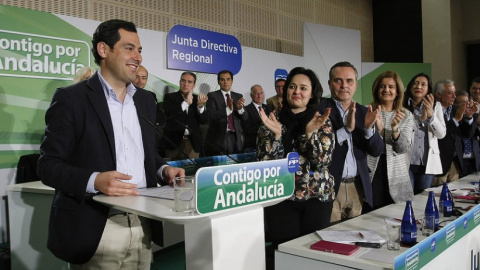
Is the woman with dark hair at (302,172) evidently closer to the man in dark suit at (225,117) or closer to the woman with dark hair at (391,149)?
the woman with dark hair at (391,149)

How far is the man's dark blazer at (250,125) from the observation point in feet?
17.4

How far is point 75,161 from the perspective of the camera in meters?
1.23

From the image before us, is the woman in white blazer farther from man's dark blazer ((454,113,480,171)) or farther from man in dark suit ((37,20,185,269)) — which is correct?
man in dark suit ((37,20,185,269))

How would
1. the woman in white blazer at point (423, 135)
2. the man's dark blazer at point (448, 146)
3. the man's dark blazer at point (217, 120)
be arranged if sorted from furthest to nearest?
the man's dark blazer at point (217, 120) → the man's dark blazer at point (448, 146) → the woman in white blazer at point (423, 135)

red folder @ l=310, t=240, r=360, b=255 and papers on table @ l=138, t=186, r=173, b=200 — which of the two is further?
red folder @ l=310, t=240, r=360, b=255

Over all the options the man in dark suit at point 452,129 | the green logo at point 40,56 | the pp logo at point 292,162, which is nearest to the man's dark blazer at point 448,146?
the man in dark suit at point 452,129

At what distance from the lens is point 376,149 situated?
244 cm

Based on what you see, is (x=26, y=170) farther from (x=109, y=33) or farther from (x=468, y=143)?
(x=468, y=143)

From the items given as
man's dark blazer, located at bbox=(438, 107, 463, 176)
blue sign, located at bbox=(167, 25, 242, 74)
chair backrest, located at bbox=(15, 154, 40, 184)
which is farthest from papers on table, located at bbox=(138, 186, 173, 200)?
blue sign, located at bbox=(167, 25, 242, 74)

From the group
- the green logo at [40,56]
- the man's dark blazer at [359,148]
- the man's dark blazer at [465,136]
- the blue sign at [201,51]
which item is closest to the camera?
the man's dark blazer at [359,148]

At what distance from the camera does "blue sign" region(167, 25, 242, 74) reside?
4.65 metres

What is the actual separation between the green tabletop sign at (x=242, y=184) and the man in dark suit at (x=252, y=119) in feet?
13.3

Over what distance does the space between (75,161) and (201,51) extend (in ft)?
13.0

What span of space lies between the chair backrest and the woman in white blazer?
3.03m
